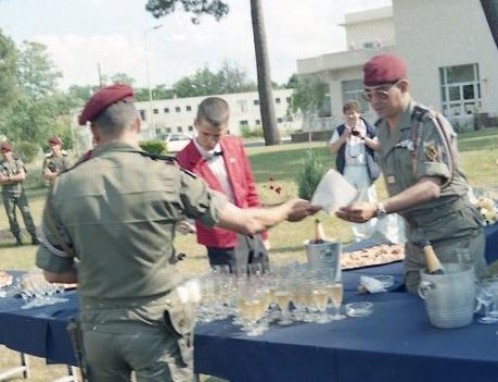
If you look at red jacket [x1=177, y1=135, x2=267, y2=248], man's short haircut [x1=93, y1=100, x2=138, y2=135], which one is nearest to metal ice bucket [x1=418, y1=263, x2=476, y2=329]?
man's short haircut [x1=93, y1=100, x2=138, y2=135]

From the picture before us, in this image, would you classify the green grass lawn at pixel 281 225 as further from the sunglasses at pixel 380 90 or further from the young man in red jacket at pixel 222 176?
the sunglasses at pixel 380 90

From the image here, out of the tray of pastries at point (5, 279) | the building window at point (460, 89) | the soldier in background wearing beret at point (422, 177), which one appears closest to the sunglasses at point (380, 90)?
the soldier in background wearing beret at point (422, 177)

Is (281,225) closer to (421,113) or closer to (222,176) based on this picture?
(222,176)

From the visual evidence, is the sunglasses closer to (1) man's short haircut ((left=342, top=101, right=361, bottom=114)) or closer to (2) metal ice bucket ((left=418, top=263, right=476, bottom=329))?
(2) metal ice bucket ((left=418, top=263, right=476, bottom=329))

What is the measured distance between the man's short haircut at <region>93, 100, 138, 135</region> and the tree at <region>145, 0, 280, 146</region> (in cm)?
2143

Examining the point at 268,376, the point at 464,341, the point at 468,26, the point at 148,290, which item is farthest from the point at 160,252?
the point at 468,26

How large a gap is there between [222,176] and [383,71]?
130cm

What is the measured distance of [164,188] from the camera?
2.41 meters

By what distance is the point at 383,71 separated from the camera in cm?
290

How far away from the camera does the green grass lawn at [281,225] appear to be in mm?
5988

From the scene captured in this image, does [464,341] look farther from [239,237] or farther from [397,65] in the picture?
[239,237]

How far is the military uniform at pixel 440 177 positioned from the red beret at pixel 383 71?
146mm

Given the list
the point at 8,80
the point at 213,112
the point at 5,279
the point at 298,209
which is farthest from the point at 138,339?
the point at 8,80

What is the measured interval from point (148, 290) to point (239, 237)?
144 centimetres
